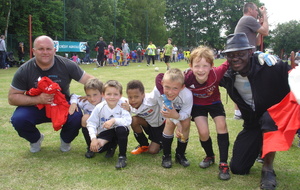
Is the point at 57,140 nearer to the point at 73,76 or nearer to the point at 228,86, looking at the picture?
the point at 73,76

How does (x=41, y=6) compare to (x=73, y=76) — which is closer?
(x=73, y=76)

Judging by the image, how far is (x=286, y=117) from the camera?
2.74m

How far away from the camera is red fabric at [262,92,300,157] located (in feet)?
8.59

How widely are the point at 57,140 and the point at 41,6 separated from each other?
2864 cm

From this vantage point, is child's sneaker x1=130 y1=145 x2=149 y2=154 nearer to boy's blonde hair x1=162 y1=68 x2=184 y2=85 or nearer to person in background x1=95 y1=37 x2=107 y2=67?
boy's blonde hair x1=162 y1=68 x2=184 y2=85

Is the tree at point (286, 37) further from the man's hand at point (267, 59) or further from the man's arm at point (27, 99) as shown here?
the man's arm at point (27, 99)

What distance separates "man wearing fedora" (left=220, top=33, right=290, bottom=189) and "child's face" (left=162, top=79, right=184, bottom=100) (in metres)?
0.54

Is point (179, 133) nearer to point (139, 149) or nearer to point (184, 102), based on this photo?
point (184, 102)

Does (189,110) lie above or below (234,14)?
below

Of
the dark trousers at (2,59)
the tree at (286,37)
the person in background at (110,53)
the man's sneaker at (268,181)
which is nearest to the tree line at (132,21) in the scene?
the tree at (286,37)

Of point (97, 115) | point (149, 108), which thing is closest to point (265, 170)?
point (149, 108)

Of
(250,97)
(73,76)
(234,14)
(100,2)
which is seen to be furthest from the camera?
(234,14)

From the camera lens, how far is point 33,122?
3.92 m

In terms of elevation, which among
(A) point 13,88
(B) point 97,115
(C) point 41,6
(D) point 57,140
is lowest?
(D) point 57,140
